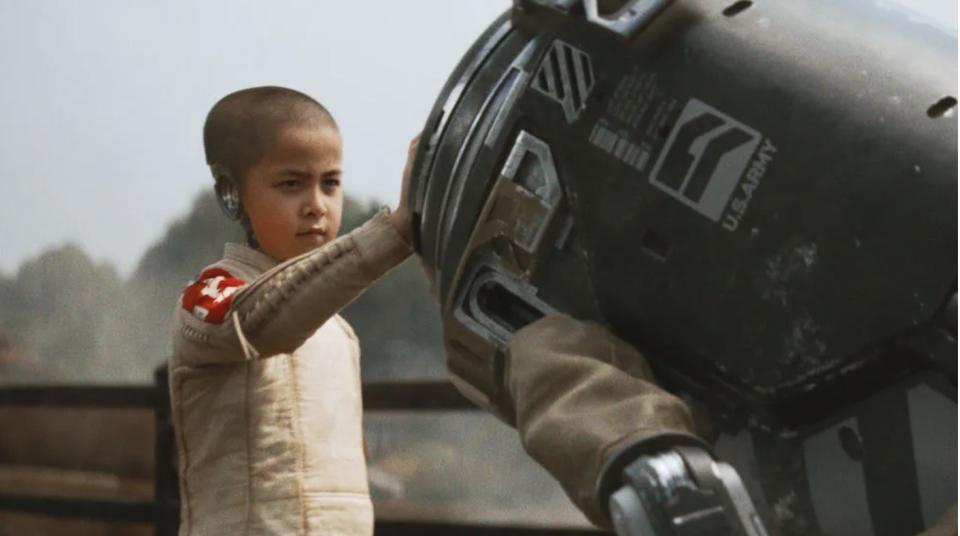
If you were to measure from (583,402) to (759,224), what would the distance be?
6.1 inches

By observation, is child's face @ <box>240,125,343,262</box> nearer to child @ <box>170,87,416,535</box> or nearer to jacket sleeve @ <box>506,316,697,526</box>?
child @ <box>170,87,416,535</box>

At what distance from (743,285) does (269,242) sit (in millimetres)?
746

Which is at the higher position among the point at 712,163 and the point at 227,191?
the point at 712,163

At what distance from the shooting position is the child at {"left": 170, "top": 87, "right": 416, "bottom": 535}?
1.55 meters

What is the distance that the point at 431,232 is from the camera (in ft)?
3.92

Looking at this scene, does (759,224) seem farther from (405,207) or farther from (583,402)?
(405,207)

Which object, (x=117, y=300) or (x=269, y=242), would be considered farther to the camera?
(x=117, y=300)

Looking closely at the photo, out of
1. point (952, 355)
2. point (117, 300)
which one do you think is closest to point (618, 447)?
point (952, 355)

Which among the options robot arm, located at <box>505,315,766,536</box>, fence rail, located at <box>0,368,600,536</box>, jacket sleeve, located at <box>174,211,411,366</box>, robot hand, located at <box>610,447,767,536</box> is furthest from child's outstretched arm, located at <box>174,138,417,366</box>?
fence rail, located at <box>0,368,600,536</box>

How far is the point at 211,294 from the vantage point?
5.01 feet

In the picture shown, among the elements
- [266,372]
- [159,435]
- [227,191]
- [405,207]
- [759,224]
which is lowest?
[159,435]

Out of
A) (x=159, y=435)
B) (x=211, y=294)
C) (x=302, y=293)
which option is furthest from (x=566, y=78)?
(x=159, y=435)

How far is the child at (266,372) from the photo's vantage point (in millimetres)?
1547

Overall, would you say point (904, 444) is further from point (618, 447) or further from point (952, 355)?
point (618, 447)
